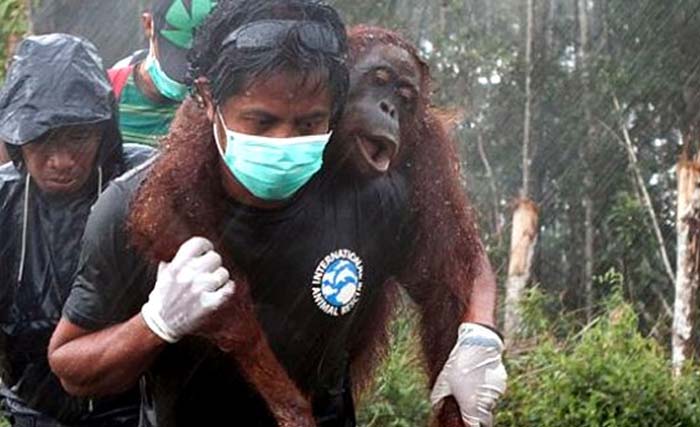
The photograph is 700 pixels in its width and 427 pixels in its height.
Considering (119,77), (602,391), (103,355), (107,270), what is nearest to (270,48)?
(107,270)

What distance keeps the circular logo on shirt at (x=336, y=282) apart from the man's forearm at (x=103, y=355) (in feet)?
1.22

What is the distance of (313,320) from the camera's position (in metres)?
3.07

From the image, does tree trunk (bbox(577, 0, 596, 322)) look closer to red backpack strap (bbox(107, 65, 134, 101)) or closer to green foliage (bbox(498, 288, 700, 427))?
green foliage (bbox(498, 288, 700, 427))

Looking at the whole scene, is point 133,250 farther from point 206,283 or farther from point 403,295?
point 403,295

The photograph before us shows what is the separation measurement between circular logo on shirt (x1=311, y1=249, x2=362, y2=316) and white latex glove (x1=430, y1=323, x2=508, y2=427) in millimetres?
259

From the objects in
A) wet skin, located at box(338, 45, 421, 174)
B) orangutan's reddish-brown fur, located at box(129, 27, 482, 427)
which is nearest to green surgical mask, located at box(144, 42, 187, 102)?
orangutan's reddish-brown fur, located at box(129, 27, 482, 427)

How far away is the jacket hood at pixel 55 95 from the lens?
11.5 feet

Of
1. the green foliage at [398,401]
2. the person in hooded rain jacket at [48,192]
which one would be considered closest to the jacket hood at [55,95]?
the person in hooded rain jacket at [48,192]

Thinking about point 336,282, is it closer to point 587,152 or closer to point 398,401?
point 398,401

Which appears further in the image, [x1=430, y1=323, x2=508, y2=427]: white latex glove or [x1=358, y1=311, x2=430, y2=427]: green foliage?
[x1=358, y1=311, x2=430, y2=427]: green foliage

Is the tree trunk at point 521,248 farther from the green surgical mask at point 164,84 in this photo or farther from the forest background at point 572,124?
the green surgical mask at point 164,84

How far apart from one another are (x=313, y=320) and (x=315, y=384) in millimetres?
175

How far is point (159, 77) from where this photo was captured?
168 inches

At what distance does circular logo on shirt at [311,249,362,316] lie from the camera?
303 cm
